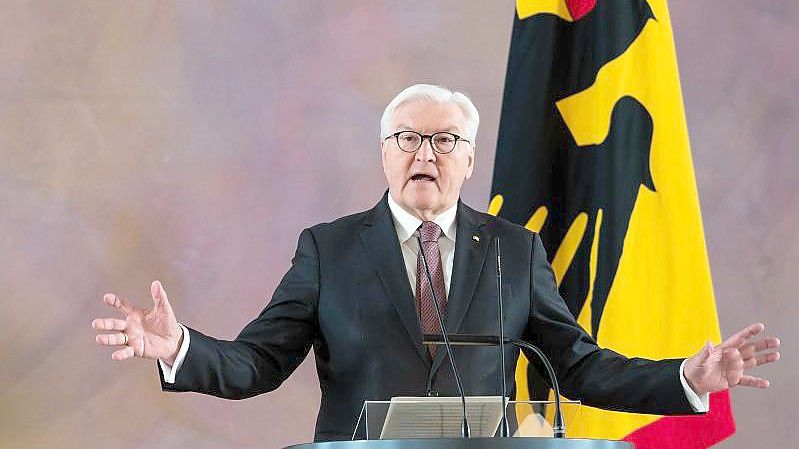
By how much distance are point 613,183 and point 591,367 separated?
139 cm

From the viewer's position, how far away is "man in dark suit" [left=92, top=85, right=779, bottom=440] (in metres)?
2.83

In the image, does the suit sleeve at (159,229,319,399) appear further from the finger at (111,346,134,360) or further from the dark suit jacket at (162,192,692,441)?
the finger at (111,346,134,360)

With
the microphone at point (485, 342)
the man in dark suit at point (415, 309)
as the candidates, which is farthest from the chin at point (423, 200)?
the microphone at point (485, 342)

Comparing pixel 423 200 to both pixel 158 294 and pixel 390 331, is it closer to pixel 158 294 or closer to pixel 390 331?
pixel 390 331

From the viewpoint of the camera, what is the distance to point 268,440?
439 centimetres

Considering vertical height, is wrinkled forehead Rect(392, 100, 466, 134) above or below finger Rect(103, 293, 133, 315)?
above

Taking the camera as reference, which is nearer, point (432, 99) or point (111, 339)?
point (111, 339)

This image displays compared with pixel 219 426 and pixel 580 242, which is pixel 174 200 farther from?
pixel 580 242

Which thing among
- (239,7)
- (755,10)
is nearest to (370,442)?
(239,7)

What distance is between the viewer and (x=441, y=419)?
210 centimetres

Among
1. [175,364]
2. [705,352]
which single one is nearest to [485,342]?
[705,352]

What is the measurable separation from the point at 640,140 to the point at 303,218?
54.9 inches

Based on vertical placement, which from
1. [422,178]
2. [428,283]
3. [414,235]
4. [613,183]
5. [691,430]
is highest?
[613,183]

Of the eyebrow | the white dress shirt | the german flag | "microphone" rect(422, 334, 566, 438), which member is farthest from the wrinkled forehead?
the german flag
